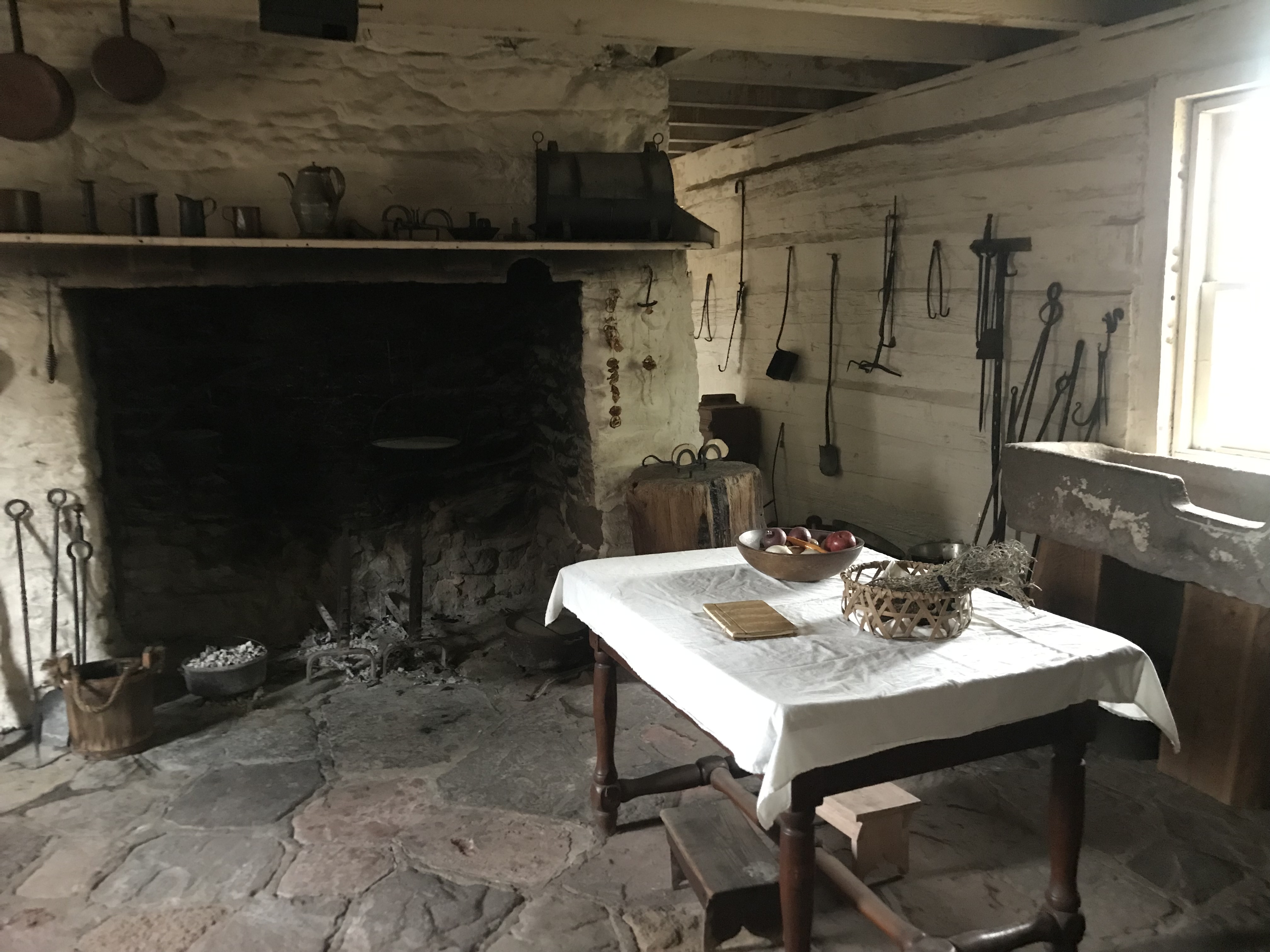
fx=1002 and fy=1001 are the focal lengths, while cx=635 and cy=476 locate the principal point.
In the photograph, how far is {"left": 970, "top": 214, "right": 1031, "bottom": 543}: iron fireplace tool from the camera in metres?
4.04

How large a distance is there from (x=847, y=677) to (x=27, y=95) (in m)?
3.15

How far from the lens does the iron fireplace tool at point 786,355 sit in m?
5.56

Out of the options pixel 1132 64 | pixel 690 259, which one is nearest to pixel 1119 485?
pixel 1132 64

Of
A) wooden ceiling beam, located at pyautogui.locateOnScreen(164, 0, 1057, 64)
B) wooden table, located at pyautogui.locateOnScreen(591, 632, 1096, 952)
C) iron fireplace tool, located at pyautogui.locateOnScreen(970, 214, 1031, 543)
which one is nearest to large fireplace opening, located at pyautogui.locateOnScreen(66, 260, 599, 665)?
wooden ceiling beam, located at pyautogui.locateOnScreen(164, 0, 1057, 64)

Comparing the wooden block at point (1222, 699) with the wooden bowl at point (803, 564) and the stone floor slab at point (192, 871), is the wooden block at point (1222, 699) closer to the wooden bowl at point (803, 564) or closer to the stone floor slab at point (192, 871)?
the wooden bowl at point (803, 564)

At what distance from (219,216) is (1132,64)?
321cm

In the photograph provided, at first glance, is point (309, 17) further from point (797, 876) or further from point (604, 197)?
point (797, 876)

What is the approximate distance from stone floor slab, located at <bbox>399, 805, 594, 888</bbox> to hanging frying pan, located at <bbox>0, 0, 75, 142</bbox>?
2508mm

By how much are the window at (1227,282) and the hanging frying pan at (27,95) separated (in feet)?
12.1

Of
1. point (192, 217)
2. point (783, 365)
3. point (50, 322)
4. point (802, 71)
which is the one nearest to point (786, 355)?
point (783, 365)

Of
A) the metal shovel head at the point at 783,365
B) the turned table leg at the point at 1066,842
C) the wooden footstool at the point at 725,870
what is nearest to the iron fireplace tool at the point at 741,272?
the metal shovel head at the point at 783,365

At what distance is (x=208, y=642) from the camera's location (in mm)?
4281

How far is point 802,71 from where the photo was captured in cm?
444

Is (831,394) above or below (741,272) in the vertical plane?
below
